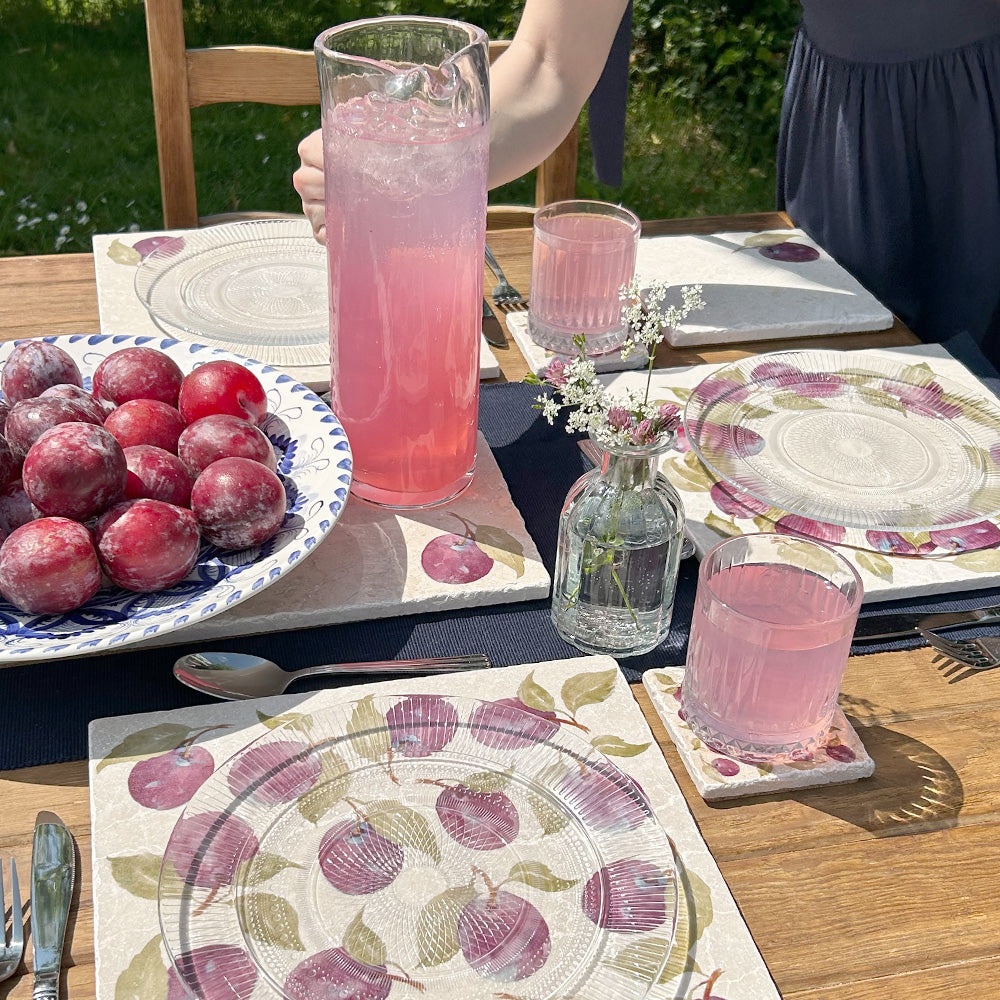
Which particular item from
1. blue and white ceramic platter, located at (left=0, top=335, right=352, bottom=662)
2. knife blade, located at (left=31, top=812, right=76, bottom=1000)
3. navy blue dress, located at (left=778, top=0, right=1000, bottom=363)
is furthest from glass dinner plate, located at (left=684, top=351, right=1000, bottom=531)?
knife blade, located at (left=31, top=812, right=76, bottom=1000)

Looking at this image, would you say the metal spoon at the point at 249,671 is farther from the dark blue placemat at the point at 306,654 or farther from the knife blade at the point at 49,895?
the knife blade at the point at 49,895

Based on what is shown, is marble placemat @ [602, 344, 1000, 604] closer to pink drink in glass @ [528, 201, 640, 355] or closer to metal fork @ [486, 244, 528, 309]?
pink drink in glass @ [528, 201, 640, 355]

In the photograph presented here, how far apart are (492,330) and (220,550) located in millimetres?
509

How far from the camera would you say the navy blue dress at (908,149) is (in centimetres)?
163

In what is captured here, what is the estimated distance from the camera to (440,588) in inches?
35.5

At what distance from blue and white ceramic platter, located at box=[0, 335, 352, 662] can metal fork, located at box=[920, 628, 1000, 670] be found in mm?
452

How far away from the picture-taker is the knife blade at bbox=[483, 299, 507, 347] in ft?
4.13

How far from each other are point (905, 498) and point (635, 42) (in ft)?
11.1

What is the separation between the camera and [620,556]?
2.75 ft

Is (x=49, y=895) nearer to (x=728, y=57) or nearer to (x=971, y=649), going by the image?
(x=971, y=649)

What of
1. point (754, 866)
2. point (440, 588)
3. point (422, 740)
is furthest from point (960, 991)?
point (440, 588)

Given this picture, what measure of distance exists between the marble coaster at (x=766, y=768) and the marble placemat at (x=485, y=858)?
2 centimetres

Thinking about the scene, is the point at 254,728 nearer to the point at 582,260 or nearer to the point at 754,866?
the point at 754,866

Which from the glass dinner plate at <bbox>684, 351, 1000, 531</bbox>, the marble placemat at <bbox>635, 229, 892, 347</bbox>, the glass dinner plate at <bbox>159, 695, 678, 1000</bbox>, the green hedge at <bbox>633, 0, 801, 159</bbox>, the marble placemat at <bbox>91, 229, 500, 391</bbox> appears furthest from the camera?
the green hedge at <bbox>633, 0, 801, 159</bbox>
